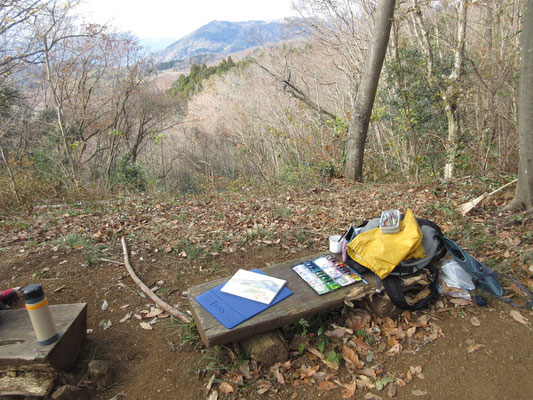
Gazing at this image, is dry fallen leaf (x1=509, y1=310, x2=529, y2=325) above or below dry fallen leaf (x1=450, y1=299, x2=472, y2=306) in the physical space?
below

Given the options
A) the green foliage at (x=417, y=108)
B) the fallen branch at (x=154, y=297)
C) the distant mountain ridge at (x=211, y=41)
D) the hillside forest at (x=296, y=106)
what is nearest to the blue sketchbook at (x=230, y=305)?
the fallen branch at (x=154, y=297)

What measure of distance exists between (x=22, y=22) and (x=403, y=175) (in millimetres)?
11524

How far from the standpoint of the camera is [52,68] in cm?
1158

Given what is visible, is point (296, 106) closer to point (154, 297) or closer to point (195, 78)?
point (154, 297)

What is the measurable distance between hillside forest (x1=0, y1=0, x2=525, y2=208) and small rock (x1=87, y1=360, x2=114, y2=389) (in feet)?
19.4

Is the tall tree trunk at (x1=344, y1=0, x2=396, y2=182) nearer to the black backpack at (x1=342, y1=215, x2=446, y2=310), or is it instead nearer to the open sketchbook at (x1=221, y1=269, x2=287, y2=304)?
the black backpack at (x1=342, y1=215, x2=446, y2=310)

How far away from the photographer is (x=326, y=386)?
2.32 m

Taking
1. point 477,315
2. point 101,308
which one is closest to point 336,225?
point 477,315

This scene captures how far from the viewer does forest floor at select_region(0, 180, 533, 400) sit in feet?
7.71

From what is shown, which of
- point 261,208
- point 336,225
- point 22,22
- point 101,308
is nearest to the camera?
point 101,308

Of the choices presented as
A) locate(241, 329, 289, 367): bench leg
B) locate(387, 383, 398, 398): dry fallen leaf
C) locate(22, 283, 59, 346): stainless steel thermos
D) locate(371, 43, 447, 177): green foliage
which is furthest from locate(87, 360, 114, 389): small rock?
locate(371, 43, 447, 177): green foliage

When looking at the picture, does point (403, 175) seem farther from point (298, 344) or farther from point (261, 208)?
point (298, 344)

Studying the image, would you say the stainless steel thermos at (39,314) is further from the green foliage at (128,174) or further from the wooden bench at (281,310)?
the green foliage at (128,174)

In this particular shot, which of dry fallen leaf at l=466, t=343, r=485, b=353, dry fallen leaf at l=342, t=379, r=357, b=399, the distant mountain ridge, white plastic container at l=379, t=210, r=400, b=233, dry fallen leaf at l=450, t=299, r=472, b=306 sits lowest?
dry fallen leaf at l=342, t=379, r=357, b=399
